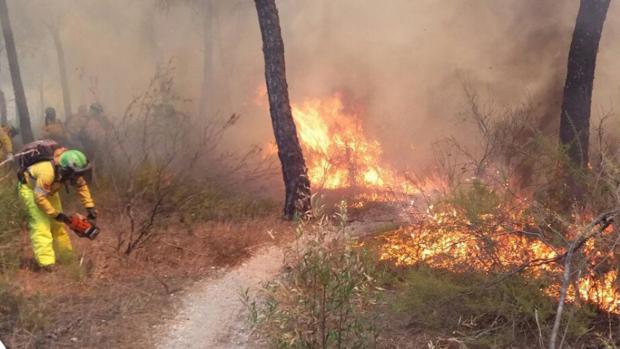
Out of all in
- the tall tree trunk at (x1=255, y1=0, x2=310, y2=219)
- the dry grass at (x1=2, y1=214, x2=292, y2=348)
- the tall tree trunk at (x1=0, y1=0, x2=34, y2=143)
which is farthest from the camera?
the tall tree trunk at (x1=0, y1=0, x2=34, y2=143)

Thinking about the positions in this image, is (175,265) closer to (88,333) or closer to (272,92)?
(88,333)

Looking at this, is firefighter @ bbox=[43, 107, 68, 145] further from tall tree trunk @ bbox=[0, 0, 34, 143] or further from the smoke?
tall tree trunk @ bbox=[0, 0, 34, 143]

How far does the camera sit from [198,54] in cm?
2253

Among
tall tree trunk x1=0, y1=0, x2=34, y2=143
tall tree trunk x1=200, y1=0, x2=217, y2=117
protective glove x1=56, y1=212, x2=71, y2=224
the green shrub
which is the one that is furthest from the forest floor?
tall tree trunk x1=200, y1=0, x2=217, y2=117

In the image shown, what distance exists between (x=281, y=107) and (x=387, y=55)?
259 inches

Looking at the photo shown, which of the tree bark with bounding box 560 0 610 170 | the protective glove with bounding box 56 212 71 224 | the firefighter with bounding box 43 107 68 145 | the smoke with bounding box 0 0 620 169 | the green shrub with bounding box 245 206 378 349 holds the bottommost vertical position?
the green shrub with bounding box 245 206 378 349

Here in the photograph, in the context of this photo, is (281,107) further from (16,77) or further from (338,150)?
(16,77)

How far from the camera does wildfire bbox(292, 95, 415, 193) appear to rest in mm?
11234

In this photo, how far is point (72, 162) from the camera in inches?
225

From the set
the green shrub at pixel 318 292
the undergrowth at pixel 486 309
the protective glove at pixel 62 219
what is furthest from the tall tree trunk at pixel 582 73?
the protective glove at pixel 62 219

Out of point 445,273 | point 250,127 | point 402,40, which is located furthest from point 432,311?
A: point 250,127

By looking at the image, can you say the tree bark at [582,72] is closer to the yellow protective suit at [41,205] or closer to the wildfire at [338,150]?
the wildfire at [338,150]

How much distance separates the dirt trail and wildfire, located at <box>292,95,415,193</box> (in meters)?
4.40

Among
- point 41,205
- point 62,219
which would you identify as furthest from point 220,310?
point 41,205
